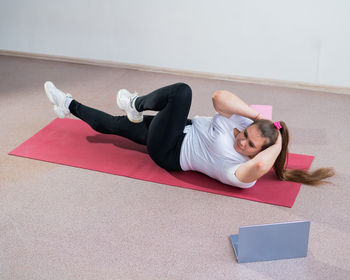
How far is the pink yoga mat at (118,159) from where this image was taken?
8.32 feet

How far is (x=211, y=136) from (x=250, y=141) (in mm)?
257

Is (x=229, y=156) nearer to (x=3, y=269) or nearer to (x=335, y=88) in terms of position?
(x=3, y=269)

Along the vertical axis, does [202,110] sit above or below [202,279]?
above

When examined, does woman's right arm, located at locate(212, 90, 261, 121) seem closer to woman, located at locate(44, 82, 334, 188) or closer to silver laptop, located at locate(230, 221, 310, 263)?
woman, located at locate(44, 82, 334, 188)

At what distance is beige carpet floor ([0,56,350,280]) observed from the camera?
2012 mm

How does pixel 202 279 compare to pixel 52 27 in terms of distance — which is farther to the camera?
pixel 52 27

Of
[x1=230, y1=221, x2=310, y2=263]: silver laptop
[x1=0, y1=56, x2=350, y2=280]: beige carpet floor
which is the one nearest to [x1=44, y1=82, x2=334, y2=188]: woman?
[x1=0, y1=56, x2=350, y2=280]: beige carpet floor

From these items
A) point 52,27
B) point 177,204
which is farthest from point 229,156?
point 52,27

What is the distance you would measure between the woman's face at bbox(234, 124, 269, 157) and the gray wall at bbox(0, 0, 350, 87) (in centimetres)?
176

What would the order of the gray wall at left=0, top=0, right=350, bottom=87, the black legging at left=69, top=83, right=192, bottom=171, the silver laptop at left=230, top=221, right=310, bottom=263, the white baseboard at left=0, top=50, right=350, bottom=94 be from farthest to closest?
1. the white baseboard at left=0, top=50, right=350, bottom=94
2. the gray wall at left=0, top=0, right=350, bottom=87
3. the black legging at left=69, top=83, right=192, bottom=171
4. the silver laptop at left=230, top=221, right=310, bottom=263

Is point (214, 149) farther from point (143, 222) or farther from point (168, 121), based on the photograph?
point (143, 222)

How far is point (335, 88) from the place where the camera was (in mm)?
3844

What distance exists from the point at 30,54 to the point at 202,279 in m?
3.57

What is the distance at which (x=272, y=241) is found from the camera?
200 centimetres
